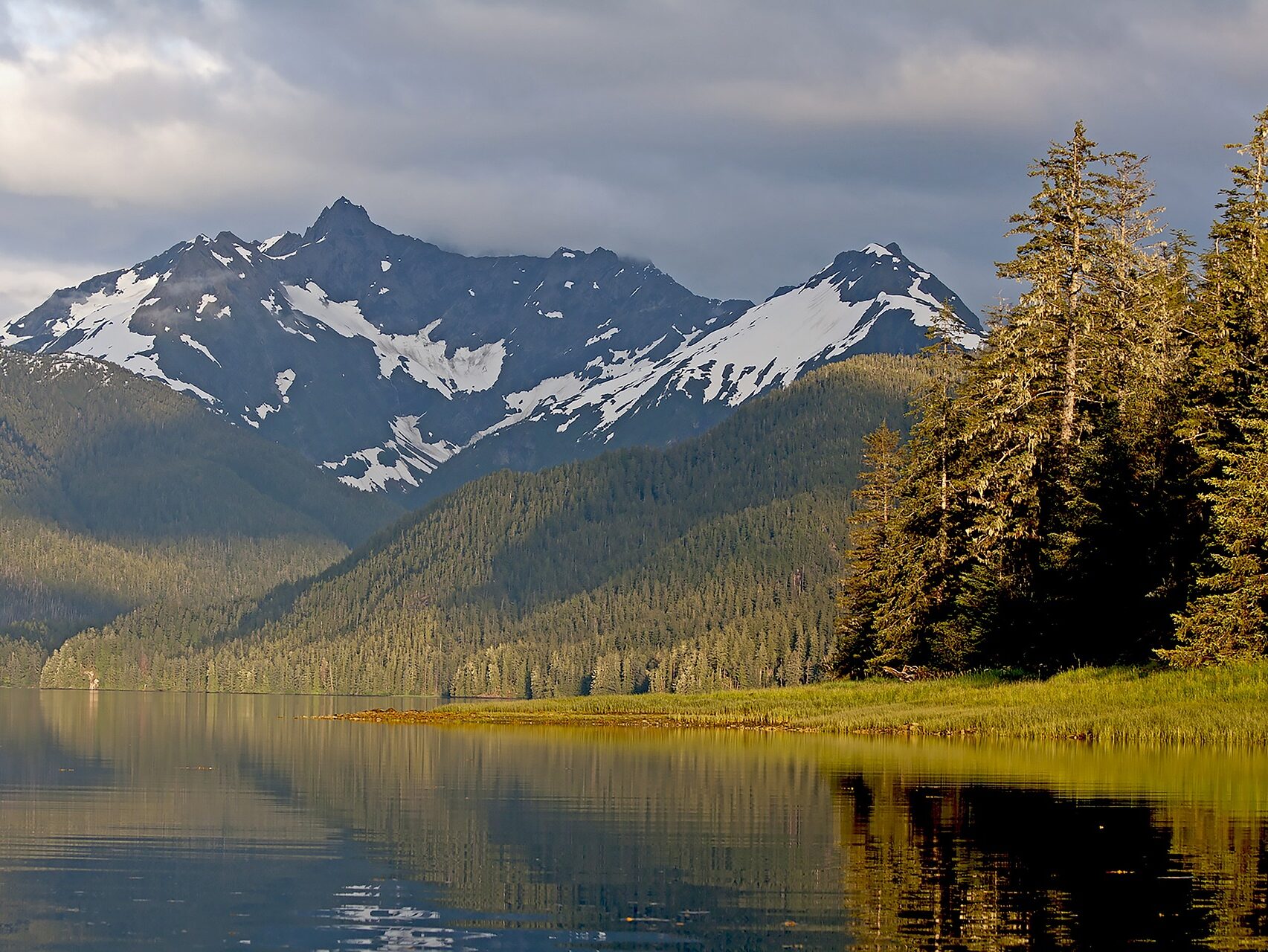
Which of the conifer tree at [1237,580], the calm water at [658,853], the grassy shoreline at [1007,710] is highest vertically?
the conifer tree at [1237,580]

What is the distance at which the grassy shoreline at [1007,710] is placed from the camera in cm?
5662

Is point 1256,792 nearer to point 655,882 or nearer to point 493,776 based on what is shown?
point 655,882

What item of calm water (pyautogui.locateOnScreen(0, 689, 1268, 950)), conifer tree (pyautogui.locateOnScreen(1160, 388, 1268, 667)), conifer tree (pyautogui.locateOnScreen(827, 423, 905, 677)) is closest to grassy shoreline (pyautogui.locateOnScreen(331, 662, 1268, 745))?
conifer tree (pyautogui.locateOnScreen(1160, 388, 1268, 667))

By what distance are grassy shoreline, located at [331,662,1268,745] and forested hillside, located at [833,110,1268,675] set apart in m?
2.08

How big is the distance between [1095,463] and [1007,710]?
41.2 feet

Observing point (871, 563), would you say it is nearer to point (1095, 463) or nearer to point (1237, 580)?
point (1095, 463)

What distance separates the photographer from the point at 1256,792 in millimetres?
41281

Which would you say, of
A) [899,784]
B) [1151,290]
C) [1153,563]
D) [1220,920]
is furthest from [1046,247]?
[1220,920]

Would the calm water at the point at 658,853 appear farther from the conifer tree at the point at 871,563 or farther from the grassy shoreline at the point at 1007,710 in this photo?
the conifer tree at the point at 871,563

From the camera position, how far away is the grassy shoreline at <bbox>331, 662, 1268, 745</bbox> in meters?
56.6

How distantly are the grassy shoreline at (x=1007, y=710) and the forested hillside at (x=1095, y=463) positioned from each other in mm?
2079

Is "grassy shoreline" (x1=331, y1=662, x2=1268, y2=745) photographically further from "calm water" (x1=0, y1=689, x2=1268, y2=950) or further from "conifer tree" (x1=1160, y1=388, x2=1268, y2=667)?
"calm water" (x1=0, y1=689, x2=1268, y2=950)

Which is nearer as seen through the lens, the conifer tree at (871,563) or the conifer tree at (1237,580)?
the conifer tree at (1237,580)

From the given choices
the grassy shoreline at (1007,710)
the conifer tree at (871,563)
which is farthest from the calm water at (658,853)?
the conifer tree at (871,563)
